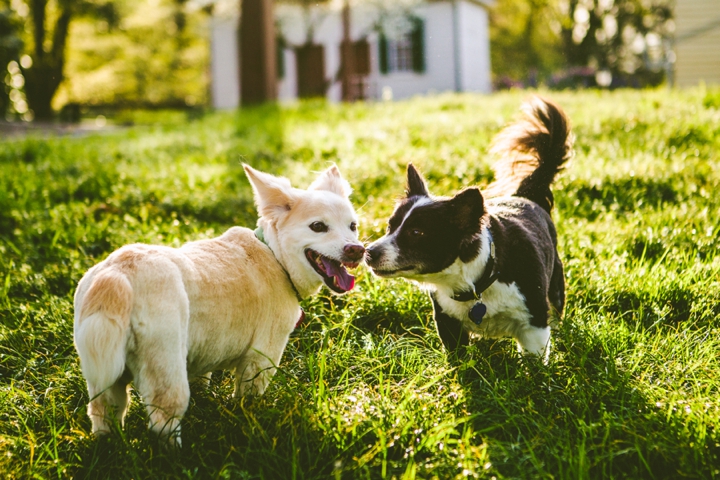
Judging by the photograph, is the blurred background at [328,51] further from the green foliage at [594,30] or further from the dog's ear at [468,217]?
the dog's ear at [468,217]

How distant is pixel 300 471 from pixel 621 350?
1.79 meters

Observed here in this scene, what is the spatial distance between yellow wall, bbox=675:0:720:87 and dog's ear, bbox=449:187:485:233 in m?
17.1

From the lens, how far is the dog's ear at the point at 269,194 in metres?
3.18

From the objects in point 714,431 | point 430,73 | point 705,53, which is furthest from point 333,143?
point 430,73

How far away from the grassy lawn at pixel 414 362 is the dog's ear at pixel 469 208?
682mm

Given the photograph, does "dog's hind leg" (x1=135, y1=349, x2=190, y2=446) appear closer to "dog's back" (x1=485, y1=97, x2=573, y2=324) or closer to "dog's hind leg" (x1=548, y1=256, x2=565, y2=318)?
"dog's back" (x1=485, y1=97, x2=573, y2=324)

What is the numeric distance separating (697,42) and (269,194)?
18.0 metres

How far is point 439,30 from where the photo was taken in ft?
87.7

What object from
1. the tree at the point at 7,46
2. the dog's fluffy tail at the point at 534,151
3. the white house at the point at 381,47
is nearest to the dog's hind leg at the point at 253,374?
the dog's fluffy tail at the point at 534,151

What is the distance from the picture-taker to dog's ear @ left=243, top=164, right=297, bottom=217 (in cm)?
318

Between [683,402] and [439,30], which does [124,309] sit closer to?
[683,402]

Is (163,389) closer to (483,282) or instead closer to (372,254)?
(372,254)

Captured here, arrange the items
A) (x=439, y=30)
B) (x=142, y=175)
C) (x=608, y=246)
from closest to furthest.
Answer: (x=608, y=246), (x=142, y=175), (x=439, y=30)

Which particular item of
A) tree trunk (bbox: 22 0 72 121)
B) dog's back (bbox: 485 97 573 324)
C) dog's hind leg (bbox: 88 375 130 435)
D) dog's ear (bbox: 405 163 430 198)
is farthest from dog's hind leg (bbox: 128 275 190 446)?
tree trunk (bbox: 22 0 72 121)
